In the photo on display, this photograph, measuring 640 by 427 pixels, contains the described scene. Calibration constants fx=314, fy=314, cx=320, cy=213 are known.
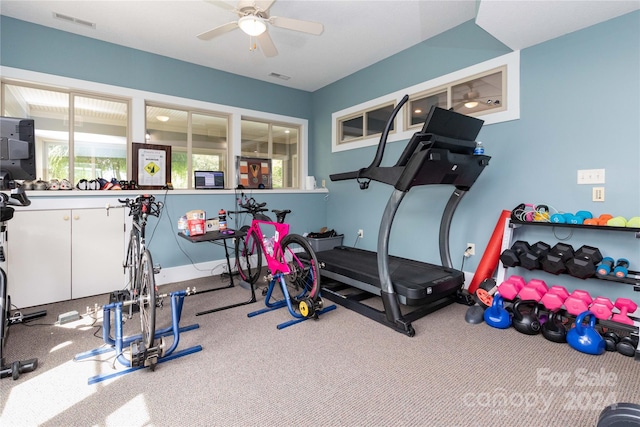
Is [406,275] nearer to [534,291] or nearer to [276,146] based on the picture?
[534,291]

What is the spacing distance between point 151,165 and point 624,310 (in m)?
4.90

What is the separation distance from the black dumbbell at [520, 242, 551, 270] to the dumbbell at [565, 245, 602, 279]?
0.67ft

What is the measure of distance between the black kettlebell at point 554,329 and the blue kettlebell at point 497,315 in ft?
0.84

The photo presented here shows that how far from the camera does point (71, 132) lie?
3.64m

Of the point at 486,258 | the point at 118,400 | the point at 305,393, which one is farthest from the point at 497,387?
the point at 118,400

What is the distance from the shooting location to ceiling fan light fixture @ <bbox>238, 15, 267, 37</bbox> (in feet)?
8.67

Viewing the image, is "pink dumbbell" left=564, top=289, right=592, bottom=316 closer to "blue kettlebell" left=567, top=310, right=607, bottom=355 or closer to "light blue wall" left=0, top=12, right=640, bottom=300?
"blue kettlebell" left=567, top=310, right=607, bottom=355

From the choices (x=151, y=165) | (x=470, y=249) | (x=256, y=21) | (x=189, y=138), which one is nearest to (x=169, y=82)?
(x=189, y=138)

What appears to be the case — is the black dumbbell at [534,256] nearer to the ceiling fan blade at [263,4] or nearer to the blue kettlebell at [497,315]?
the blue kettlebell at [497,315]

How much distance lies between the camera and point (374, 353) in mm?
2221

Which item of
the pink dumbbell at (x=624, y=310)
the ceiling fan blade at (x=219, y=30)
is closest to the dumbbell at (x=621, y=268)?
the pink dumbbell at (x=624, y=310)

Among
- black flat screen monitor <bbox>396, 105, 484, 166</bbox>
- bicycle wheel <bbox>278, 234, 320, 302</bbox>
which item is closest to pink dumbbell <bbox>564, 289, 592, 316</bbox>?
black flat screen monitor <bbox>396, 105, 484, 166</bbox>

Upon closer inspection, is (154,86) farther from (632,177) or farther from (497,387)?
(632,177)

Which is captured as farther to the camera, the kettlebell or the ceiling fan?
the ceiling fan
